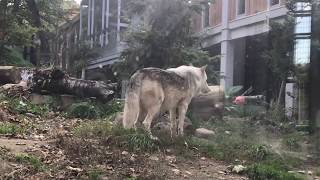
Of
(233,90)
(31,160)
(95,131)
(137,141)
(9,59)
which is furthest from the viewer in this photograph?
(9,59)

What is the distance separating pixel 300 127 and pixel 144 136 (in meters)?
3.65

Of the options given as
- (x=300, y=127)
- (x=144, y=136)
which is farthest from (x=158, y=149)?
(x=300, y=127)

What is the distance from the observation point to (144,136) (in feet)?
29.3

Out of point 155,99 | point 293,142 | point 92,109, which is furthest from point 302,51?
point 92,109

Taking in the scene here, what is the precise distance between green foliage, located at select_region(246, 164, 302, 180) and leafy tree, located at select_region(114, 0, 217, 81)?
9.61 m

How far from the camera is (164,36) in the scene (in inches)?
703

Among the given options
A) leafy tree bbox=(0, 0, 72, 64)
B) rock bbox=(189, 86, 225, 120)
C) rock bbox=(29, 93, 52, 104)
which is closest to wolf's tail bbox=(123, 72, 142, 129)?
rock bbox=(189, 86, 225, 120)

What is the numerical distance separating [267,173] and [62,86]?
9624mm

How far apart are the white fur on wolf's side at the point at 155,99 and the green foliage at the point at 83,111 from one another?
476 cm

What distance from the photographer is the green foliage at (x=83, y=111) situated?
1492 centimetres

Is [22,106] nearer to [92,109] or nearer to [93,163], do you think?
[92,109]

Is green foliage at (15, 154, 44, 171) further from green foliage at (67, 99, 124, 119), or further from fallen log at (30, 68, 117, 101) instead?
fallen log at (30, 68, 117, 101)

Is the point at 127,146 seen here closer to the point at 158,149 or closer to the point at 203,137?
the point at 158,149

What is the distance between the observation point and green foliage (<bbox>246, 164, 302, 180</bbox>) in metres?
7.81
